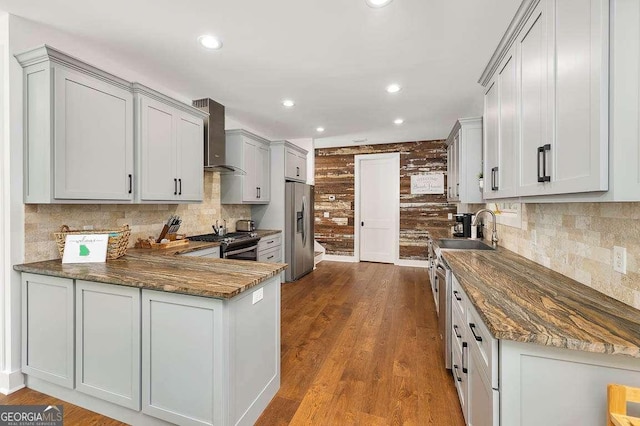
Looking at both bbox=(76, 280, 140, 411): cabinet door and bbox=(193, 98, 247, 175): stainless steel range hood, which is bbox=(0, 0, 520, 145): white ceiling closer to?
bbox=(193, 98, 247, 175): stainless steel range hood

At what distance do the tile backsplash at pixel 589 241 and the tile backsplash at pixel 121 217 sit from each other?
138 inches

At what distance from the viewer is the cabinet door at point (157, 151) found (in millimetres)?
2566

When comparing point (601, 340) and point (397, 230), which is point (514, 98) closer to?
point (601, 340)

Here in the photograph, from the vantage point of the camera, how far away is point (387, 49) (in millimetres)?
2398

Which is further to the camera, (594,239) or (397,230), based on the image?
(397,230)

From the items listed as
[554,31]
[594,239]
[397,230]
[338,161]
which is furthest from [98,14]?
[397,230]

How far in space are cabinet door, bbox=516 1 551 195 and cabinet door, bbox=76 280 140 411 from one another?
2244mm

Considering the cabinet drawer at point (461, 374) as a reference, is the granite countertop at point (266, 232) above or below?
above

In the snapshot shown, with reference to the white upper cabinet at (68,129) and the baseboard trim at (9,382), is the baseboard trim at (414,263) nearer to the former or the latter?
the white upper cabinet at (68,129)

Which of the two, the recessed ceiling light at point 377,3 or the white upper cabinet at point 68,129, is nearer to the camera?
the recessed ceiling light at point 377,3

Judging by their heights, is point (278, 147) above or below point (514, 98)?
above

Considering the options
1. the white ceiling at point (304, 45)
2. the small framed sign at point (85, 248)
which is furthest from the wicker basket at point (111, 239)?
the white ceiling at point (304, 45)

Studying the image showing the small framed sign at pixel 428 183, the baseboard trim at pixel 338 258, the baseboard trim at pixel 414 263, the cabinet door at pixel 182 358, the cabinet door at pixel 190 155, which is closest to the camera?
the cabinet door at pixel 182 358

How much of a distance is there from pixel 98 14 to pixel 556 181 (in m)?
2.90
